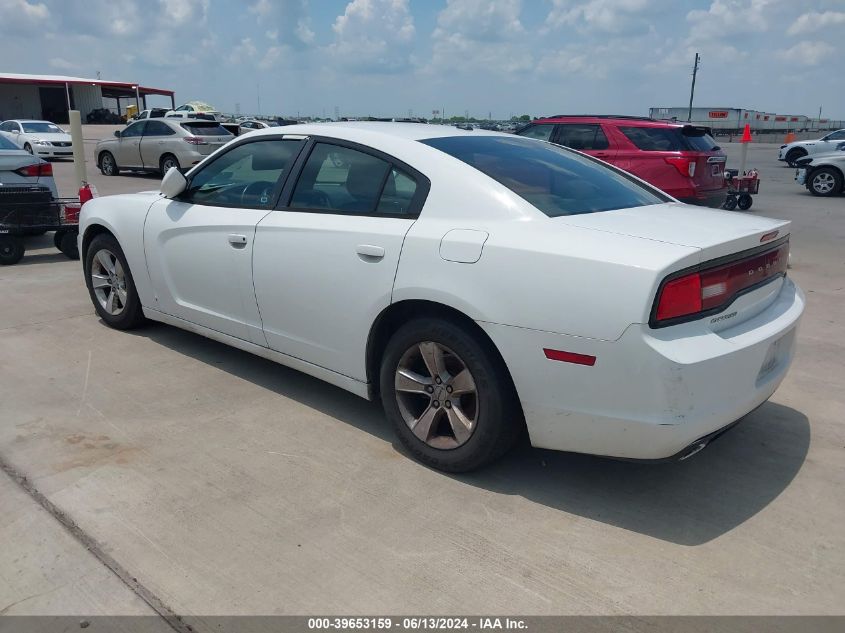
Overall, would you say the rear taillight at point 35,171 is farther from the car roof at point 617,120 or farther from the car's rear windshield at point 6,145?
the car roof at point 617,120

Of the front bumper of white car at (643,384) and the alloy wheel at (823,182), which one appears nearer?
the front bumper of white car at (643,384)

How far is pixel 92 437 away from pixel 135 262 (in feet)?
5.36

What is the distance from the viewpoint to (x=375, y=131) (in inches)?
152

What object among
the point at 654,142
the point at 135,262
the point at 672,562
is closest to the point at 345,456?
the point at 672,562

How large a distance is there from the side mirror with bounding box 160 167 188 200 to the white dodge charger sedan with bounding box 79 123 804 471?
0.6 inches

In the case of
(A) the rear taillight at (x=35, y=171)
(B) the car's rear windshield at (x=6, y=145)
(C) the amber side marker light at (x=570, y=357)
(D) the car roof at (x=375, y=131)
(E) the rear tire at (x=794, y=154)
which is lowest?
(C) the amber side marker light at (x=570, y=357)

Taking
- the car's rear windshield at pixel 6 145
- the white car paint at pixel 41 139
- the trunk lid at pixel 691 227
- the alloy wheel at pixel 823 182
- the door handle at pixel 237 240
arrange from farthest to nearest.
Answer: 1. the white car paint at pixel 41 139
2. the alloy wheel at pixel 823 182
3. the car's rear windshield at pixel 6 145
4. the door handle at pixel 237 240
5. the trunk lid at pixel 691 227

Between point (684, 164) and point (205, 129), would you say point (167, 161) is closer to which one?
point (205, 129)

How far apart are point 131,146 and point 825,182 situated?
55.3 feet

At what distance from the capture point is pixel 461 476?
11.0ft

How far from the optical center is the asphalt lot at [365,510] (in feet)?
8.29

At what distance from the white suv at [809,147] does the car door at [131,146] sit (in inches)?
886

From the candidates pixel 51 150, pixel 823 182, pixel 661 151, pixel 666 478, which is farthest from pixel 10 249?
pixel 51 150

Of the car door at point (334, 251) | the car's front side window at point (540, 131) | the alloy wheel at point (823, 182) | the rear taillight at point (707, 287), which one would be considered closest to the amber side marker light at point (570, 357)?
the rear taillight at point (707, 287)
